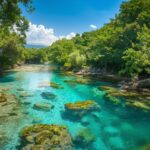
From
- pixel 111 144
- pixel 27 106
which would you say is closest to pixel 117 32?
pixel 27 106

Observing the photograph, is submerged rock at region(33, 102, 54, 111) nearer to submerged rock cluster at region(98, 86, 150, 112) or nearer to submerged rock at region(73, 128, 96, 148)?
submerged rock at region(73, 128, 96, 148)

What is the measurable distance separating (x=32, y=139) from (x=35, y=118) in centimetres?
491

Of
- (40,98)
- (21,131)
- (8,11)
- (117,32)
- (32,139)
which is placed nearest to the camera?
(32,139)

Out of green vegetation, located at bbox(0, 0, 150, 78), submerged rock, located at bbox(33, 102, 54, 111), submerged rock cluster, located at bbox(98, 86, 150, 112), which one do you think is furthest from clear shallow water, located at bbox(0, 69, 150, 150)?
green vegetation, located at bbox(0, 0, 150, 78)

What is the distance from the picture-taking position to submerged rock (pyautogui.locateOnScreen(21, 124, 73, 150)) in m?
12.3

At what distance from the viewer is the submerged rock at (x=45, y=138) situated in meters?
12.3

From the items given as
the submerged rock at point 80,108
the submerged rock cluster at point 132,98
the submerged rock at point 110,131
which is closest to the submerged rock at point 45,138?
the submerged rock at point 110,131

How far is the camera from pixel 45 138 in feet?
42.5

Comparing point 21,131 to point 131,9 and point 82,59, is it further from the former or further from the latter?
point 82,59

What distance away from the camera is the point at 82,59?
58.1 m

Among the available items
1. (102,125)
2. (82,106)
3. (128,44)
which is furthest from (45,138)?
(128,44)

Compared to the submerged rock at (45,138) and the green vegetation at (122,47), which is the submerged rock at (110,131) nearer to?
the submerged rock at (45,138)

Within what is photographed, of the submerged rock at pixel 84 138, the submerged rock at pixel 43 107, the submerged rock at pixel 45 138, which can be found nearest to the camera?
the submerged rock at pixel 45 138

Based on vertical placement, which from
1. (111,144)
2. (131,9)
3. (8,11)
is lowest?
(111,144)
